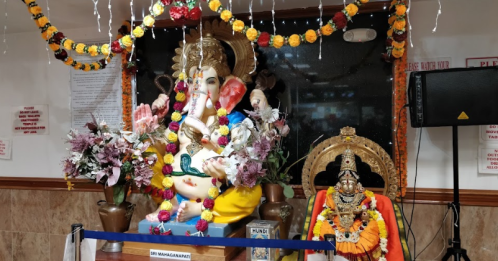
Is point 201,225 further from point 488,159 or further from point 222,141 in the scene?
point 488,159

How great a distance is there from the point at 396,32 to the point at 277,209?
134 cm

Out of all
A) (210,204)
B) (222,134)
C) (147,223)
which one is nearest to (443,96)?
(222,134)

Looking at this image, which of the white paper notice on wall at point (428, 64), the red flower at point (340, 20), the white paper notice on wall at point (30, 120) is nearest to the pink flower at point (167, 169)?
the red flower at point (340, 20)

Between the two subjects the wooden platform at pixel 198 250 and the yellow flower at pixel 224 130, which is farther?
the yellow flower at pixel 224 130

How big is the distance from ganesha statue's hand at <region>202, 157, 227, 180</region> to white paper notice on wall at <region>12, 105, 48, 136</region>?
191 centimetres

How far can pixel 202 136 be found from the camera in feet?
8.55

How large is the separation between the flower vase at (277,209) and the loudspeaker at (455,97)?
934 millimetres

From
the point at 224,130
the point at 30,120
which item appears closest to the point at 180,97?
→ the point at 224,130

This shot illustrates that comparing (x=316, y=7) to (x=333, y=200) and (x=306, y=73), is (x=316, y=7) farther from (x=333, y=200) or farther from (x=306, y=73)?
(x=333, y=200)

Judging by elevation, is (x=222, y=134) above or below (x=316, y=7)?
below

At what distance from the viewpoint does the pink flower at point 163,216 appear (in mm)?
2451

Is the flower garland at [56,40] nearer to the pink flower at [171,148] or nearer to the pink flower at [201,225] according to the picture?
the pink flower at [171,148]

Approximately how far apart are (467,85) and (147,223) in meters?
2.11

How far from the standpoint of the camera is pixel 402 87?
2.61 meters
